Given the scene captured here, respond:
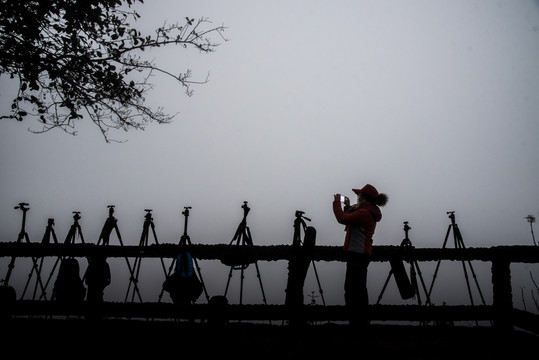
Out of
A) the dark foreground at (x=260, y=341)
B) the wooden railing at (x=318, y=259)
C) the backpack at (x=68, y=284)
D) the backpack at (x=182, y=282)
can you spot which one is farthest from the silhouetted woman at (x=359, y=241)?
the backpack at (x=68, y=284)

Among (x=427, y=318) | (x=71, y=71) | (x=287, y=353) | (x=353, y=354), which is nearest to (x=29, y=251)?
(x=71, y=71)

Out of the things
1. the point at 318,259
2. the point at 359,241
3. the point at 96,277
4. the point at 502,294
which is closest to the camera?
the point at 502,294

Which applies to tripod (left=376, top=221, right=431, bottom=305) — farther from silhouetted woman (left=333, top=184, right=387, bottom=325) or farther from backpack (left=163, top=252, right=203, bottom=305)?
backpack (left=163, top=252, right=203, bottom=305)

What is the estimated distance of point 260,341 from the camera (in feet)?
10.5

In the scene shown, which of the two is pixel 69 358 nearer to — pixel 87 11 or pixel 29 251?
pixel 29 251

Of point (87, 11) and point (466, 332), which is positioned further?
point (87, 11)

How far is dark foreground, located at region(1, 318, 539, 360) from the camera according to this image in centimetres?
276

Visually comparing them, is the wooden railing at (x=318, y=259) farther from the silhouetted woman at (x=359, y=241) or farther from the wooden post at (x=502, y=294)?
the silhouetted woman at (x=359, y=241)

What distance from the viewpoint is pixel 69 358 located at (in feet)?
8.43

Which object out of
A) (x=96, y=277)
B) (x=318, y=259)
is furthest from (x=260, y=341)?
(x=96, y=277)

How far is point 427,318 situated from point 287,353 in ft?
4.96

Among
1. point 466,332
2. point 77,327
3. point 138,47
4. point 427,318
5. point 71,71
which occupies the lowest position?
point 77,327

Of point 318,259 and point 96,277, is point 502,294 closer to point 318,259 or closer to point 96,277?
point 318,259

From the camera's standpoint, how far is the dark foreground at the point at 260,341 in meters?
2.76
